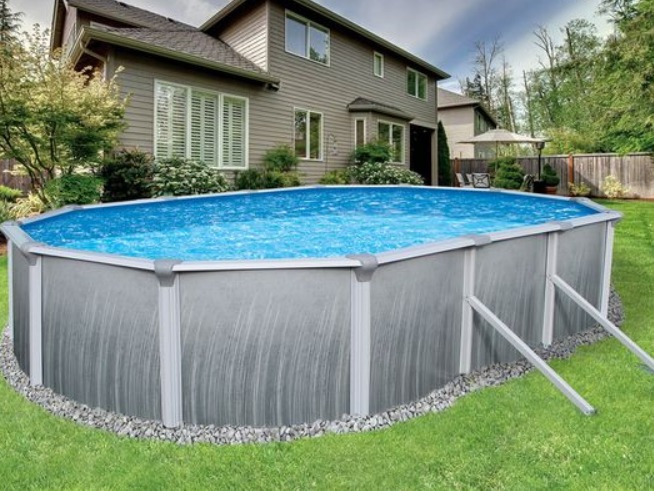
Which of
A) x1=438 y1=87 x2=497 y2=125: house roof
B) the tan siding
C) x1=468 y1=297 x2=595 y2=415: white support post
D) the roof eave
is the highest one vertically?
x1=438 y1=87 x2=497 y2=125: house roof

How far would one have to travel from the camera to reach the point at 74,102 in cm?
827

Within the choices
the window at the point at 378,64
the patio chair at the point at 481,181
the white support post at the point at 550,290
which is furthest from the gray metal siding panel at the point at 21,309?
the window at the point at 378,64

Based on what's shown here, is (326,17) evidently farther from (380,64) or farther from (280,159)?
(280,159)

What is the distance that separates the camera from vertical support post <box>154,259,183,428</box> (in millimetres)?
2622

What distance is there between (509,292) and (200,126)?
9732 mm

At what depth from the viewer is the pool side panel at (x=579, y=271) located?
4.16 metres

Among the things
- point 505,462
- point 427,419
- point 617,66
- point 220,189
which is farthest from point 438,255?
point 617,66

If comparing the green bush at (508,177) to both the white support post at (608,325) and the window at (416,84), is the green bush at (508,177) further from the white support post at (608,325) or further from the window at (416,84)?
the white support post at (608,325)

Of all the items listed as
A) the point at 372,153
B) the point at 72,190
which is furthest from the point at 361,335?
the point at 372,153

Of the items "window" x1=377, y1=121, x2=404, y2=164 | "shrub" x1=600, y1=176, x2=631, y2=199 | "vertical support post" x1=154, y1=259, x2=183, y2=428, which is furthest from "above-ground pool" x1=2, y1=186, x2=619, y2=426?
"shrub" x1=600, y1=176, x2=631, y2=199

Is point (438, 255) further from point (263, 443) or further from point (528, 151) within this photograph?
point (528, 151)

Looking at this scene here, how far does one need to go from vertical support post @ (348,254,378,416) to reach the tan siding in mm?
11880

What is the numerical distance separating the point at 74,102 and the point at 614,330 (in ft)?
28.0

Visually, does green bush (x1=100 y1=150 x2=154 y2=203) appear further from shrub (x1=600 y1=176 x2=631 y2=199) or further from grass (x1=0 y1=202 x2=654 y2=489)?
shrub (x1=600 y1=176 x2=631 y2=199)
